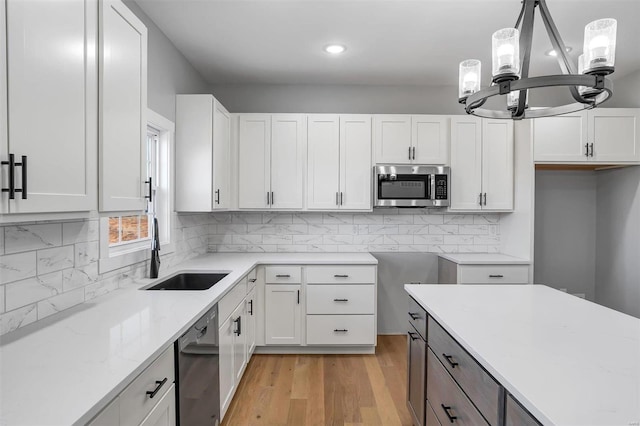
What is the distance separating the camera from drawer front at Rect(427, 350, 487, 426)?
131 cm

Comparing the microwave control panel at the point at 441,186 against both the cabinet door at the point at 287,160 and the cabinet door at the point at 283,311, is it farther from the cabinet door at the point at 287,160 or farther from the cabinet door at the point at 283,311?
the cabinet door at the point at 283,311

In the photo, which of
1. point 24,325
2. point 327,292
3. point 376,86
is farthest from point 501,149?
point 24,325

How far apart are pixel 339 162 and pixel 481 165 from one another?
56.4 inches

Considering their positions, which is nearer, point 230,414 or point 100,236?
point 100,236

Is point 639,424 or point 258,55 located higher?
point 258,55

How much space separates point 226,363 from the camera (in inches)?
85.9

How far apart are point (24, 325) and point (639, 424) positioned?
2002 millimetres

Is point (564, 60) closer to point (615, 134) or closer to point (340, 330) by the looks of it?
point (615, 134)

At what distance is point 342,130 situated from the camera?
340 centimetres

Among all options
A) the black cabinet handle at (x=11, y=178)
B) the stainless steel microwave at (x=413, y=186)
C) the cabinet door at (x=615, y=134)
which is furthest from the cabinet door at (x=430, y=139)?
the black cabinet handle at (x=11, y=178)

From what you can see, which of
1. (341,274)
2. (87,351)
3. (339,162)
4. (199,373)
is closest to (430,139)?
(339,162)

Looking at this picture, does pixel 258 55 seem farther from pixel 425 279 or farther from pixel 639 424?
pixel 639 424

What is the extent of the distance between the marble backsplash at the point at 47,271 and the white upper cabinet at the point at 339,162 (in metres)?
1.90

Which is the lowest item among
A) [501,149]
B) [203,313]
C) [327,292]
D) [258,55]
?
[327,292]
